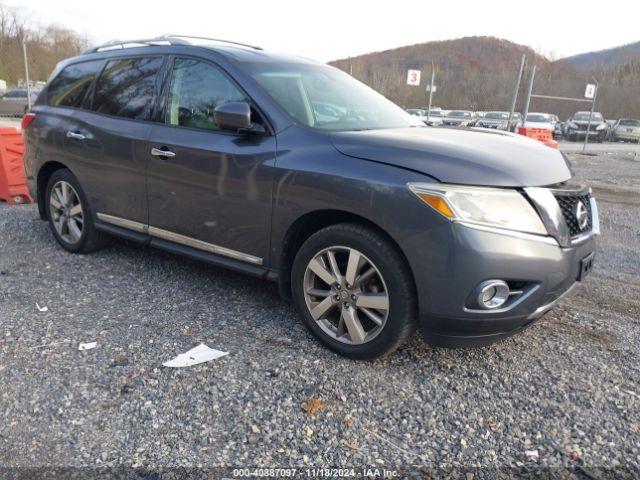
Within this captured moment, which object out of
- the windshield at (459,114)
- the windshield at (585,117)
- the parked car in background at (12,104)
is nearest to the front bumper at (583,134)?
the windshield at (585,117)

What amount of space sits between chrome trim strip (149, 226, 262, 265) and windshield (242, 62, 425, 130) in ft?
3.09

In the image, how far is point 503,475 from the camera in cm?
223

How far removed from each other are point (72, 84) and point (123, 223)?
5.12 feet

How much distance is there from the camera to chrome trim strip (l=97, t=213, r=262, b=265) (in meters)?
3.50

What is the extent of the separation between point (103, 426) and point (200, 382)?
53 cm

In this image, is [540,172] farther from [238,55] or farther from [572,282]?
[238,55]

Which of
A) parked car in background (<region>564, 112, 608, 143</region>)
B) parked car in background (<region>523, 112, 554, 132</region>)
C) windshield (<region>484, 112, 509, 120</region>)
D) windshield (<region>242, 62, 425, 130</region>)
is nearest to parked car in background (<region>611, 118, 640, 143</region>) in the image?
parked car in background (<region>564, 112, 608, 143</region>)

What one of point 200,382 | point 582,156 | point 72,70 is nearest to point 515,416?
point 200,382

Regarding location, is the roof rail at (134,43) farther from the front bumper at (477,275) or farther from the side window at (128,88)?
the front bumper at (477,275)

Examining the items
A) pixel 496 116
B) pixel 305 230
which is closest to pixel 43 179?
pixel 305 230

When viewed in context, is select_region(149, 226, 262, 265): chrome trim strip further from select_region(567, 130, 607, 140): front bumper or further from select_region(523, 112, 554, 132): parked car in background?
select_region(567, 130, 607, 140): front bumper

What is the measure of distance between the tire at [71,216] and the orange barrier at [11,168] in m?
2.39

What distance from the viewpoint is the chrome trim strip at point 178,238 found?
3.50m

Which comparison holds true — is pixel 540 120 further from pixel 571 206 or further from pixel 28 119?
pixel 571 206
